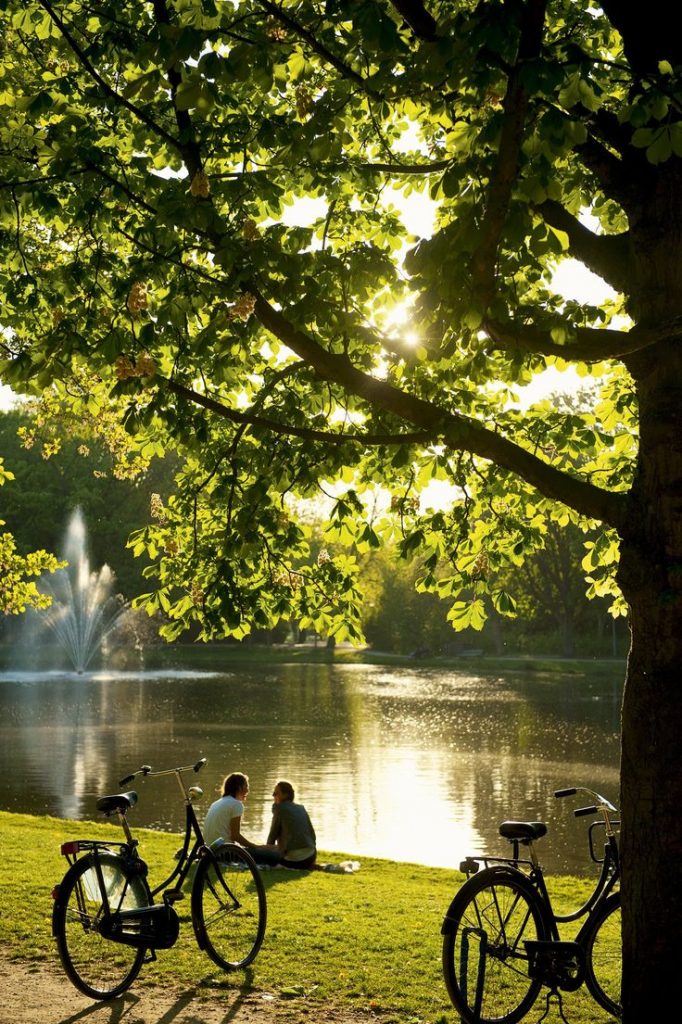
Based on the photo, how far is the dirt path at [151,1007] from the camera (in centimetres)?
663

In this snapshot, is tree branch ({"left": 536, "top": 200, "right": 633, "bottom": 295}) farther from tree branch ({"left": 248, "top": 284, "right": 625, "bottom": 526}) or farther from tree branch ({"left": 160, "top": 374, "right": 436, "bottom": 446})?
tree branch ({"left": 160, "top": 374, "right": 436, "bottom": 446})

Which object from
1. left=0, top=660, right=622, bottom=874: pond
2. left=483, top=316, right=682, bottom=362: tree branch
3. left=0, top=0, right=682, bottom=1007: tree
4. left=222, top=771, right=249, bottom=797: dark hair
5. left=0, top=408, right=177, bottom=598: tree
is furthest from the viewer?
left=0, top=408, right=177, bottom=598: tree

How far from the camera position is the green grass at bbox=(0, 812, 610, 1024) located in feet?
23.9

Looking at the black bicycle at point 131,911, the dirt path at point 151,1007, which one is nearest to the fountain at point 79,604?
the black bicycle at point 131,911

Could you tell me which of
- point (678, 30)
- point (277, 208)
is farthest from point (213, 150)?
point (678, 30)

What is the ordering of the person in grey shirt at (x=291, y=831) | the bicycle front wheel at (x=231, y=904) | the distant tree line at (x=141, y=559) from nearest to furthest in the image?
the bicycle front wheel at (x=231, y=904), the person in grey shirt at (x=291, y=831), the distant tree line at (x=141, y=559)

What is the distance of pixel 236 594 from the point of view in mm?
7906

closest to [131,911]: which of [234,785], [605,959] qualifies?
[605,959]

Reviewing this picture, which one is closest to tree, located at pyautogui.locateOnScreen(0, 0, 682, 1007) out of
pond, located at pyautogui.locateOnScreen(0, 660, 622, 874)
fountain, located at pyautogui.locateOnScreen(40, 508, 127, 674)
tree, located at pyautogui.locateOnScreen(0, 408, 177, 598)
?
pond, located at pyautogui.locateOnScreen(0, 660, 622, 874)

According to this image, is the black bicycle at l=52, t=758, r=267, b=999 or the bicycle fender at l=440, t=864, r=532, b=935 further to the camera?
the black bicycle at l=52, t=758, r=267, b=999

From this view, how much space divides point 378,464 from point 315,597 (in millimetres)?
1194

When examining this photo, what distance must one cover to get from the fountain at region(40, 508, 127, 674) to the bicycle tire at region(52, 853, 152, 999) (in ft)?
177

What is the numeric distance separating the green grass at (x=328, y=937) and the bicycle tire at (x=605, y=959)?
177mm

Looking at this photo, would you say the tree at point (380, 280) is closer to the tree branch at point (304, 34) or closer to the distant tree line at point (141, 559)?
the tree branch at point (304, 34)
